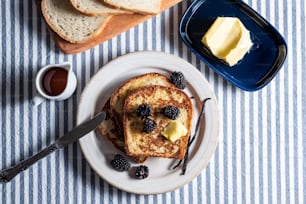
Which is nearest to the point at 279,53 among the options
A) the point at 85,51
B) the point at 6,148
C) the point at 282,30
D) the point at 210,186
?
the point at 282,30

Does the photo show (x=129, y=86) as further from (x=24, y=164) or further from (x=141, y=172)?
(x=24, y=164)

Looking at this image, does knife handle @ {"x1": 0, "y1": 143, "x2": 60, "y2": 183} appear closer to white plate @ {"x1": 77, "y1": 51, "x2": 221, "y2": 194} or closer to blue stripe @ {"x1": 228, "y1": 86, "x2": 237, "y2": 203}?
white plate @ {"x1": 77, "y1": 51, "x2": 221, "y2": 194}

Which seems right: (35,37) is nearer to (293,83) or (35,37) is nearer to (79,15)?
(79,15)

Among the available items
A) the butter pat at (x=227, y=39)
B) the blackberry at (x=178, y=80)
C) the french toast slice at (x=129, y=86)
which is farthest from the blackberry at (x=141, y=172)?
the butter pat at (x=227, y=39)

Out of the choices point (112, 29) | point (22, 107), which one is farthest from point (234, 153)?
point (22, 107)

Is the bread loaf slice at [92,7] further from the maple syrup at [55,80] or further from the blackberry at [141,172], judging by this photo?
the blackberry at [141,172]
